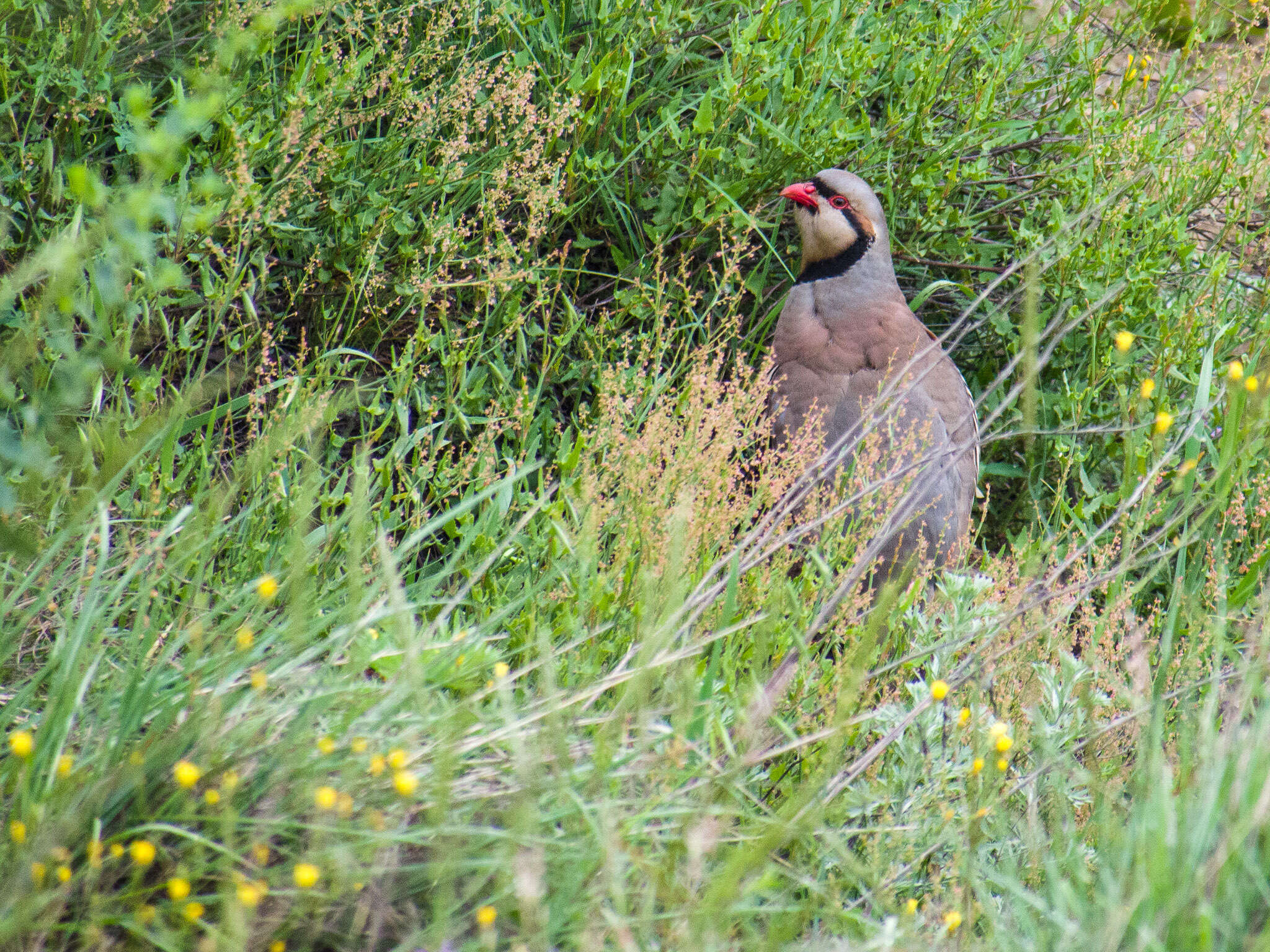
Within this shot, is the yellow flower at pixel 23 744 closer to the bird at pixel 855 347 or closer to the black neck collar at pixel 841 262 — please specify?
the bird at pixel 855 347

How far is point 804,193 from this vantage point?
3.88m

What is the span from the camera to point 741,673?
2701mm

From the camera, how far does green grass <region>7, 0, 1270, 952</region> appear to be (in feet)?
5.68

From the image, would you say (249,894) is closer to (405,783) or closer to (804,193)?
(405,783)

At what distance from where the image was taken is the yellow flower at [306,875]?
5.06 feet

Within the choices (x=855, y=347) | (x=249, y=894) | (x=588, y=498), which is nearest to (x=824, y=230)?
(x=855, y=347)

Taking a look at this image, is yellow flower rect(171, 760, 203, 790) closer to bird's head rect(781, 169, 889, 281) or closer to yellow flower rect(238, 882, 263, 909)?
yellow flower rect(238, 882, 263, 909)

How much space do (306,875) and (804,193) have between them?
9.59ft

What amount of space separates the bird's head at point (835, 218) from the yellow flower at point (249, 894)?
2.81m

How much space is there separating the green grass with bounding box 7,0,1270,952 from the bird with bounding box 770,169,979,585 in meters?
0.17

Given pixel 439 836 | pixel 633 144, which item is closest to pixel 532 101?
pixel 633 144

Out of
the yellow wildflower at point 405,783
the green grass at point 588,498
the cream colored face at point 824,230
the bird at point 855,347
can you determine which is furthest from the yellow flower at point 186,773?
the cream colored face at point 824,230

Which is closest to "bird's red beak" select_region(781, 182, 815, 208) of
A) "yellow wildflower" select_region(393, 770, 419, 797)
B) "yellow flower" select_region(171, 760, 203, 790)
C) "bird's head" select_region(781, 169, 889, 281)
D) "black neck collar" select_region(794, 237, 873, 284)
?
"bird's head" select_region(781, 169, 889, 281)

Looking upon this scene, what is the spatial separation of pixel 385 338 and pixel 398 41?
0.88 meters
